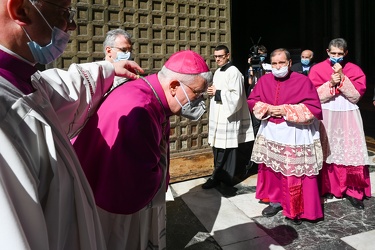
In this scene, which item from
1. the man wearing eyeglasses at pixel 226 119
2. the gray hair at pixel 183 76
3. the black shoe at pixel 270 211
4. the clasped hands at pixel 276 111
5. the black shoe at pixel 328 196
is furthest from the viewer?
the man wearing eyeglasses at pixel 226 119

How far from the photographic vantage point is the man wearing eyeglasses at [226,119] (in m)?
3.93

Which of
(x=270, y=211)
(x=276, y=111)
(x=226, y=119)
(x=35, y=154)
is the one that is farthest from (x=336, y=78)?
(x=35, y=154)

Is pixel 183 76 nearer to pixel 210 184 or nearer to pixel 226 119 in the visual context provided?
pixel 226 119

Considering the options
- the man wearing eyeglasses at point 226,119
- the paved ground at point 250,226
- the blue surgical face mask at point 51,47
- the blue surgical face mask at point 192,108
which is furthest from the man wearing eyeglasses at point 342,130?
the blue surgical face mask at point 51,47

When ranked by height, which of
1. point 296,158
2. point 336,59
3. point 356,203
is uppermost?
point 336,59

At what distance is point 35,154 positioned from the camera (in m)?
0.92

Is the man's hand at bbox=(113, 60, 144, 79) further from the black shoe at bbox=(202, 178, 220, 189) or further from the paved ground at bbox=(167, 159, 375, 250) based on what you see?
the black shoe at bbox=(202, 178, 220, 189)

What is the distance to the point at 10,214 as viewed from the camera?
0.78 metres

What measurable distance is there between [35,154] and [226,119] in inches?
126

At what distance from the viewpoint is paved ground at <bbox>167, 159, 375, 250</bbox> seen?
273cm

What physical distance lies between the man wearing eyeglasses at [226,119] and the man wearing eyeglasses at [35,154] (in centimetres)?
287

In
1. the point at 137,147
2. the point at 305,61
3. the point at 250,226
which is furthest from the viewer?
the point at 305,61

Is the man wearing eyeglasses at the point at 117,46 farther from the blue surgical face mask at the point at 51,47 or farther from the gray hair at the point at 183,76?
the blue surgical face mask at the point at 51,47

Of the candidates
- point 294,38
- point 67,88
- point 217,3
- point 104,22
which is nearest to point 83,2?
point 104,22
